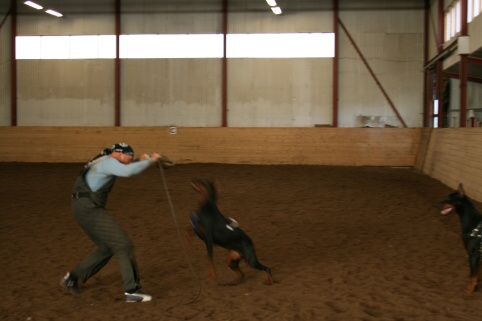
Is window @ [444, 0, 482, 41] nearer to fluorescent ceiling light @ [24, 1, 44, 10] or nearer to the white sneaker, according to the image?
the white sneaker

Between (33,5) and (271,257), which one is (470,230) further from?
(33,5)

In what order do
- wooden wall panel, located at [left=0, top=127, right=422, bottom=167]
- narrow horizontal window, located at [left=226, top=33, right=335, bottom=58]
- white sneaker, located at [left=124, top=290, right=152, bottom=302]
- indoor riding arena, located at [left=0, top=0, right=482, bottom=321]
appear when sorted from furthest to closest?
1. narrow horizontal window, located at [left=226, top=33, right=335, bottom=58]
2. wooden wall panel, located at [left=0, top=127, right=422, bottom=167]
3. indoor riding arena, located at [left=0, top=0, right=482, bottom=321]
4. white sneaker, located at [left=124, top=290, right=152, bottom=302]

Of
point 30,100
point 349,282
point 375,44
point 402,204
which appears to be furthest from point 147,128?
point 349,282

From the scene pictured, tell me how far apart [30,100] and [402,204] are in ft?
59.6

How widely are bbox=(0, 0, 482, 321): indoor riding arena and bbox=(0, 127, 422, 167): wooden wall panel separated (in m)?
0.05

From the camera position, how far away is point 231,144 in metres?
20.2

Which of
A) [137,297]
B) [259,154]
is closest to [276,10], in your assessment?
[259,154]

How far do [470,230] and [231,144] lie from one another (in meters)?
14.7

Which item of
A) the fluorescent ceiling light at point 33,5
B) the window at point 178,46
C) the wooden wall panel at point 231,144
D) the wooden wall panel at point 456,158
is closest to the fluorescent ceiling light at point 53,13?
the fluorescent ceiling light at point 33,5

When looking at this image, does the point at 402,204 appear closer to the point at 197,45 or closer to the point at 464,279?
the point at 464,279

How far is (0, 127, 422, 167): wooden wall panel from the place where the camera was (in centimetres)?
1969

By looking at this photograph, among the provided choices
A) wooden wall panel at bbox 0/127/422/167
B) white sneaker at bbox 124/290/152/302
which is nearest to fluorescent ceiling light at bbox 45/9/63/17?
wooden wall panel at bbox 0/127/422/167

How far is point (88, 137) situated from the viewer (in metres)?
20.7

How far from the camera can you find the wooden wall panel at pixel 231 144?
19688 millimetres
